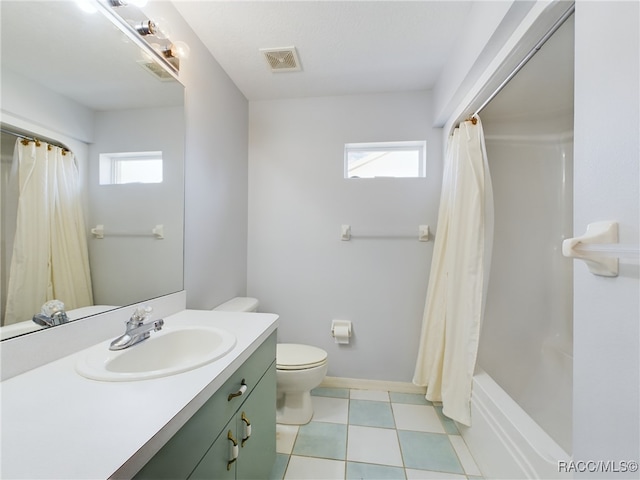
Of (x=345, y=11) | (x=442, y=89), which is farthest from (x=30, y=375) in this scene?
(x=442, y=89)

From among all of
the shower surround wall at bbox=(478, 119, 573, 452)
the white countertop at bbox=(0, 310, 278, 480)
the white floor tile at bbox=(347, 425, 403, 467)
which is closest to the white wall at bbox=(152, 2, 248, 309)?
the white countertop at bbox=(0, 310, 278, 480)

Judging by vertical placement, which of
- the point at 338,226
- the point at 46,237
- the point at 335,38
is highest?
the point at 335,38

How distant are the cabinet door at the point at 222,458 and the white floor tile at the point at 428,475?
Answer: 0.96 meters

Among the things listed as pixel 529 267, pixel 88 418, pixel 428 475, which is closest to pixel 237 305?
pixel 88 418

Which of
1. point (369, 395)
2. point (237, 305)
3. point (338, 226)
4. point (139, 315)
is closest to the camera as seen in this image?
point (139, 315)

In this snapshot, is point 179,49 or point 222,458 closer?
point 222,458

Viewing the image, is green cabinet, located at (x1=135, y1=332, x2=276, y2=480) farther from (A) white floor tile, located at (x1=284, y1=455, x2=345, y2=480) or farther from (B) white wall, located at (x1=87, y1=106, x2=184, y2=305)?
(B) white wall, located at (x1=87, y1=106, x2=184, y2=305)

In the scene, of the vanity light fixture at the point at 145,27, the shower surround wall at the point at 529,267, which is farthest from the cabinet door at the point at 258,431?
the vanity light fixture at the point at 145,27

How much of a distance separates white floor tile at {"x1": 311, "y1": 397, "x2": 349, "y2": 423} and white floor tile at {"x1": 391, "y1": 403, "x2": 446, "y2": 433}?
342mm

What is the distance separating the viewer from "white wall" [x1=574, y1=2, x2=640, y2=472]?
58 cm

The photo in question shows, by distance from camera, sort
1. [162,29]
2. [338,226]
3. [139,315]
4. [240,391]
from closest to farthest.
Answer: [240,391]
[139,315]
[162,29]
[338,226]

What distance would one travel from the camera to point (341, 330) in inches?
79.6

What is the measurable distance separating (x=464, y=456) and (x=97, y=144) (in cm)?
228

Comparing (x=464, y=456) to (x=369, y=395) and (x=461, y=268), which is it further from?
(x=461, y=268)
